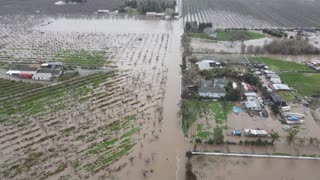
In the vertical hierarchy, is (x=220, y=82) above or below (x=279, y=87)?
above

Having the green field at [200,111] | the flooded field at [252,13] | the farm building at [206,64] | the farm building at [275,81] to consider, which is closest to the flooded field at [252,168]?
the green field at [200,111]

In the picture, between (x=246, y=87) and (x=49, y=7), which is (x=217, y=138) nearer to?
(x=246, y=87)

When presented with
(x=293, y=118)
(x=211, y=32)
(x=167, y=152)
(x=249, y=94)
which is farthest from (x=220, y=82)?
(x=211, y=32)

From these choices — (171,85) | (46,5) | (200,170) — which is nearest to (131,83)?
(171,85)

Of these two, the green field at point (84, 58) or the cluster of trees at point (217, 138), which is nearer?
the cluster of trees at point (217, 138)

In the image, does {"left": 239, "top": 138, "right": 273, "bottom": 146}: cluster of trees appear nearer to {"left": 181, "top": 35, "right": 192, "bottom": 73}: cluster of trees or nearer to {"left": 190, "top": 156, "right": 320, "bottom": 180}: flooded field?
{"left": 190, "top": 156, "right": 320, "bottom": 180}: flooded field

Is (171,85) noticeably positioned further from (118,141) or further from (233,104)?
(118,141)

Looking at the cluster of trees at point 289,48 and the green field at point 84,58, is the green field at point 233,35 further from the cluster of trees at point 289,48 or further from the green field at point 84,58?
the green field at point 84,58
